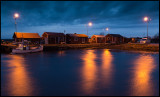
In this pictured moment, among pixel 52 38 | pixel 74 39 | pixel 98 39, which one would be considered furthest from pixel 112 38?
pixel 52 38

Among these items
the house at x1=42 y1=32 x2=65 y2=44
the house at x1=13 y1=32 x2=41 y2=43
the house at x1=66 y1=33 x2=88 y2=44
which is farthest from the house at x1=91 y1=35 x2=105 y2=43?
the house at x1=13 y1=32 x2=41 y2=43

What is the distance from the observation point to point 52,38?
53938mm

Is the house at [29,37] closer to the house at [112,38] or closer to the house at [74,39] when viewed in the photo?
the house at [74,39]

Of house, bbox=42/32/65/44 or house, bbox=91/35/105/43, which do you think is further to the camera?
house, bbox=91/35/105/43

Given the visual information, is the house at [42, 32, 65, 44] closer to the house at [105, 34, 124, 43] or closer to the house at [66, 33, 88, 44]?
the house at [66, 33, 88, 44]

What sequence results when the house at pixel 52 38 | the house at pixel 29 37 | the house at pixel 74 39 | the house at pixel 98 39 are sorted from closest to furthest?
the house at pixel 52 38 < the house at pixel 29 37 < the house at pixel 74 39 < the house at pixel 98 39

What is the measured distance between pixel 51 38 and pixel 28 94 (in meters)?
47.5

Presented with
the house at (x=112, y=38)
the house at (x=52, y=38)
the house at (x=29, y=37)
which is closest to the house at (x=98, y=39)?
the house at (x=112, y=38)

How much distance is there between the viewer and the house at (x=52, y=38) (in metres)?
53.0

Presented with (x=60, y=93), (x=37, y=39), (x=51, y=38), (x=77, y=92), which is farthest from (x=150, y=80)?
(x=37, y=39)

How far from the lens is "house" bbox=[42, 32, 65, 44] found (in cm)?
5303

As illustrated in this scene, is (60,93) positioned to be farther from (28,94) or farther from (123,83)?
(123,83)

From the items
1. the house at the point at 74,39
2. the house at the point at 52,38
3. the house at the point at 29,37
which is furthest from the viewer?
the house at the point at 74,39

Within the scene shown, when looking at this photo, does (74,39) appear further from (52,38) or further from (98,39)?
(98,39)
